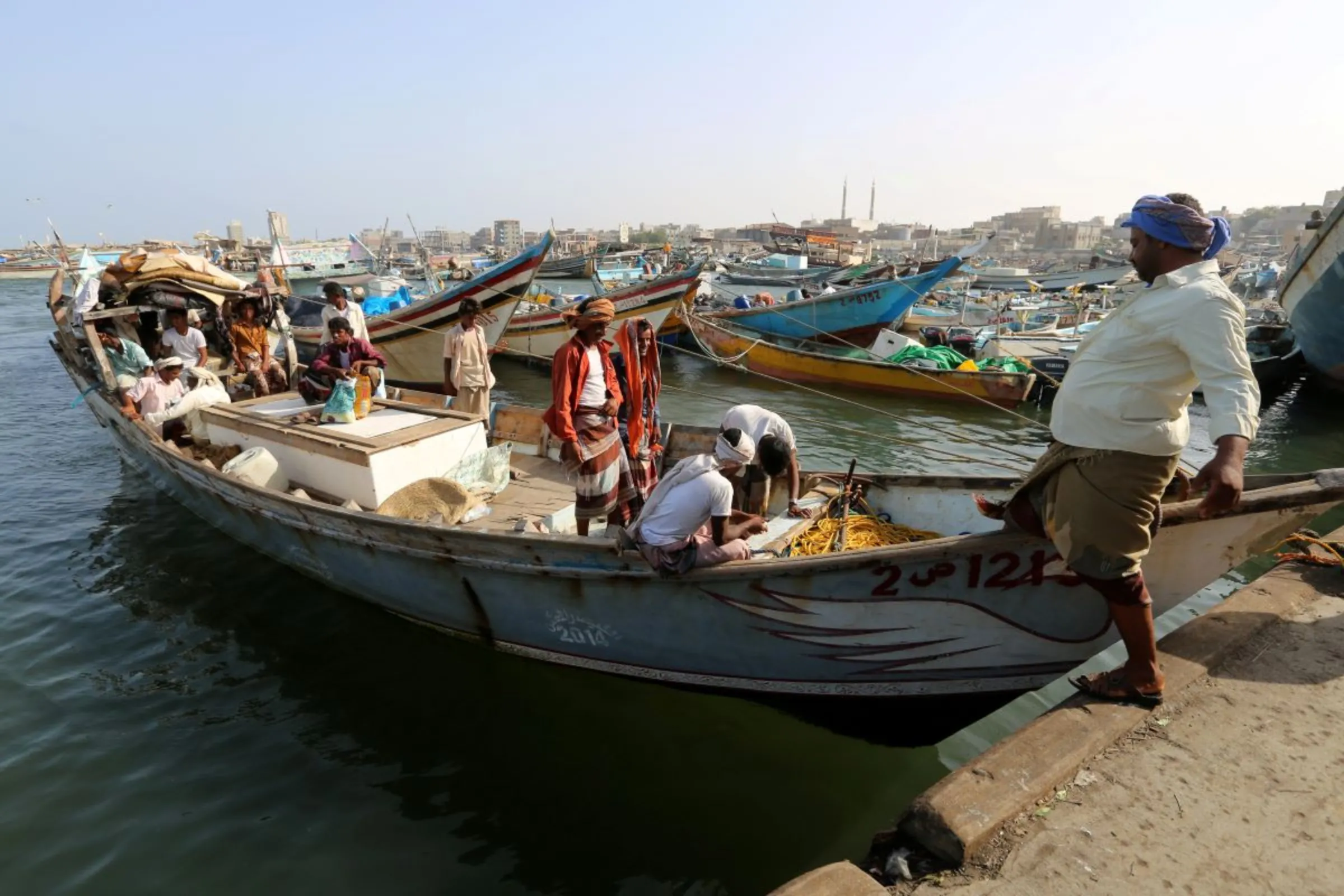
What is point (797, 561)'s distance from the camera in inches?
140

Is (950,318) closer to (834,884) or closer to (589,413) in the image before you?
(589,413)

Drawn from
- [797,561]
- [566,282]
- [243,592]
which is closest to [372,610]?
[243,592]

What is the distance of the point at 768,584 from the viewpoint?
147 inches

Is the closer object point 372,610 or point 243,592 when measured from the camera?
point 372,610

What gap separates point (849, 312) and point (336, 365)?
46.6 feet

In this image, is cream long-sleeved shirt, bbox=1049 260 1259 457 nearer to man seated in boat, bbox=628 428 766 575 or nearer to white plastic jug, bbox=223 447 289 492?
man seated in boat, bbox=628 428 766 575

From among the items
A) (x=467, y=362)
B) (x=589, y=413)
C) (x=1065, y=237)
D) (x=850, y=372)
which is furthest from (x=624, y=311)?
(x=1065, y=237)

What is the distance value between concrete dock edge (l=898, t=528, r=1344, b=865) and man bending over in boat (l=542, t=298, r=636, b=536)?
280cm

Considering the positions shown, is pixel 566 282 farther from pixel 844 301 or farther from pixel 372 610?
pixel 372 610

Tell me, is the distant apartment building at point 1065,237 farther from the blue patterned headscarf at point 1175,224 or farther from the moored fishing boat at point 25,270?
the moored fishing boat at point 25,270

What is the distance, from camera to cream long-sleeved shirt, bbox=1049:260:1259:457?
7.63 ft

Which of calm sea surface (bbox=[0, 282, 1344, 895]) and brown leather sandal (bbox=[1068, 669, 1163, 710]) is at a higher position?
brown leather sandal (bbox=[1068, 669, 1163, 710])

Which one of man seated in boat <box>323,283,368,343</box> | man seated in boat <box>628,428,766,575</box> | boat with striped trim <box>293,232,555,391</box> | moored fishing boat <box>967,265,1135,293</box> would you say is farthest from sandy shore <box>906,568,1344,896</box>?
moored fishing boat <box>967,265,1135,293</box>

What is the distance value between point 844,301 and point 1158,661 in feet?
52.1
